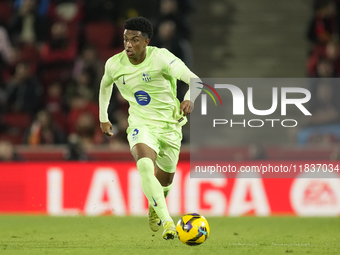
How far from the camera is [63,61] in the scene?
13188mm

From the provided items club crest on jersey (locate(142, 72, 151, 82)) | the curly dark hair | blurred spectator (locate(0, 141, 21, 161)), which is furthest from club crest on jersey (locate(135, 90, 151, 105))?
blurred spectator (locate(0, 141, 21, 161))

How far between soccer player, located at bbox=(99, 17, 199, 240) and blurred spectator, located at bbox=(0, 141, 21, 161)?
4.39 metres

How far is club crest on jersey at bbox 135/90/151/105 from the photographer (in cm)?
680

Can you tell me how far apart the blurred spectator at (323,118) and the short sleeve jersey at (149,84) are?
485 centimetres

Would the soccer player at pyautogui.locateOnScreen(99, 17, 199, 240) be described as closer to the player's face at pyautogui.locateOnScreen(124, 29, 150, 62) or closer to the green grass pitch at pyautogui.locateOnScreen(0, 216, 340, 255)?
the player's face at pyautogui.locateOnScreen(124, 29, 150, 62)

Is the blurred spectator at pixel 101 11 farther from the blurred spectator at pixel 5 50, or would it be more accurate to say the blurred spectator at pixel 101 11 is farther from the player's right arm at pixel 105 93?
the player's right arm at pixel 105 93

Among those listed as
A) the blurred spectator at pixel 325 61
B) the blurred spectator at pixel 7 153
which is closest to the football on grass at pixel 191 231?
the blurred spectator at pixel 7 153

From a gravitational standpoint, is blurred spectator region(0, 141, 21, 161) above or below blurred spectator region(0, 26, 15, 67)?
below

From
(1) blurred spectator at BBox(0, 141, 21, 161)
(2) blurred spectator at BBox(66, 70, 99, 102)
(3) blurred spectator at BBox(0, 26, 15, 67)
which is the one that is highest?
(3) blurred spectator at BBox(0, 26, 15, 67)

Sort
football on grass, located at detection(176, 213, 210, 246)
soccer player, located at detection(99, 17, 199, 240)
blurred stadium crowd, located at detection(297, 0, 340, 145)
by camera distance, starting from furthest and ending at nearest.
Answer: blurred stadium crowd, located at detection(297, 0, 340, 145)
soccer player, located at detection(99, 17, 199, 240)
football on grass, located at detection(176, 213, 210, 246)

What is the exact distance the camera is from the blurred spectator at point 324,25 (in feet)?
43.3

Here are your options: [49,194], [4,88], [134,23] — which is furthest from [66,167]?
[134,23]

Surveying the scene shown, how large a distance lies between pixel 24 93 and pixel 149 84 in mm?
6360

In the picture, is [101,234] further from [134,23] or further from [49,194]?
[49,194]
